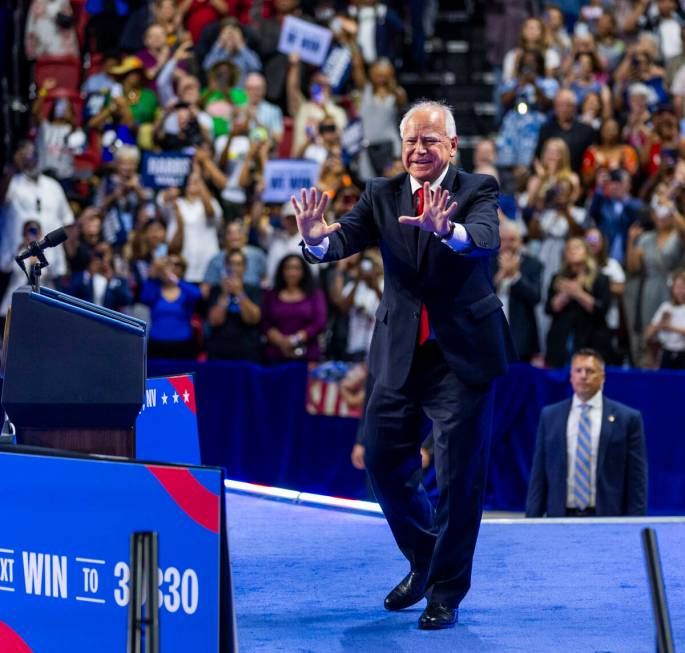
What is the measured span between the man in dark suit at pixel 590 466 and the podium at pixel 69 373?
3592 mm

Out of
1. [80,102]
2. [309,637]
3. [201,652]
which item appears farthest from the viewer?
[80,102]

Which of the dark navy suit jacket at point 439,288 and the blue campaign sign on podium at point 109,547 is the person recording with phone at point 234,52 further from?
the blue campaign sign on podium at point 109,547

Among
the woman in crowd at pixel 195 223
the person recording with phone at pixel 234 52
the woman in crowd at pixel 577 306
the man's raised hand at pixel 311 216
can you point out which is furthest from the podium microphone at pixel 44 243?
the person recording with phone at pixel 234 52

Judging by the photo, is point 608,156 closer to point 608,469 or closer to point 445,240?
point 608,469

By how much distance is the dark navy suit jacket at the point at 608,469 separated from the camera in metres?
6.88

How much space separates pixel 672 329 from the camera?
911 cm

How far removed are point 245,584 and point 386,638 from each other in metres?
0.68

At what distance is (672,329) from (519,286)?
41.8 inches

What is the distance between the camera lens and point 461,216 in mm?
4016

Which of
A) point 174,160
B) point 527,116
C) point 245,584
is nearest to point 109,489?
point 245,584

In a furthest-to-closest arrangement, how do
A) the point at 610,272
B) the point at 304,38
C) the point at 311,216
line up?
1. the point at 304,38
2. the point at 610,272
3. the point at 311,216

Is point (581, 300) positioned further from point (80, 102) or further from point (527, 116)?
point (80, 102)

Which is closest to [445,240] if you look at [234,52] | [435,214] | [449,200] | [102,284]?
[435,214]

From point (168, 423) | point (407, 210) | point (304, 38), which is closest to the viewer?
point (407, 210)
